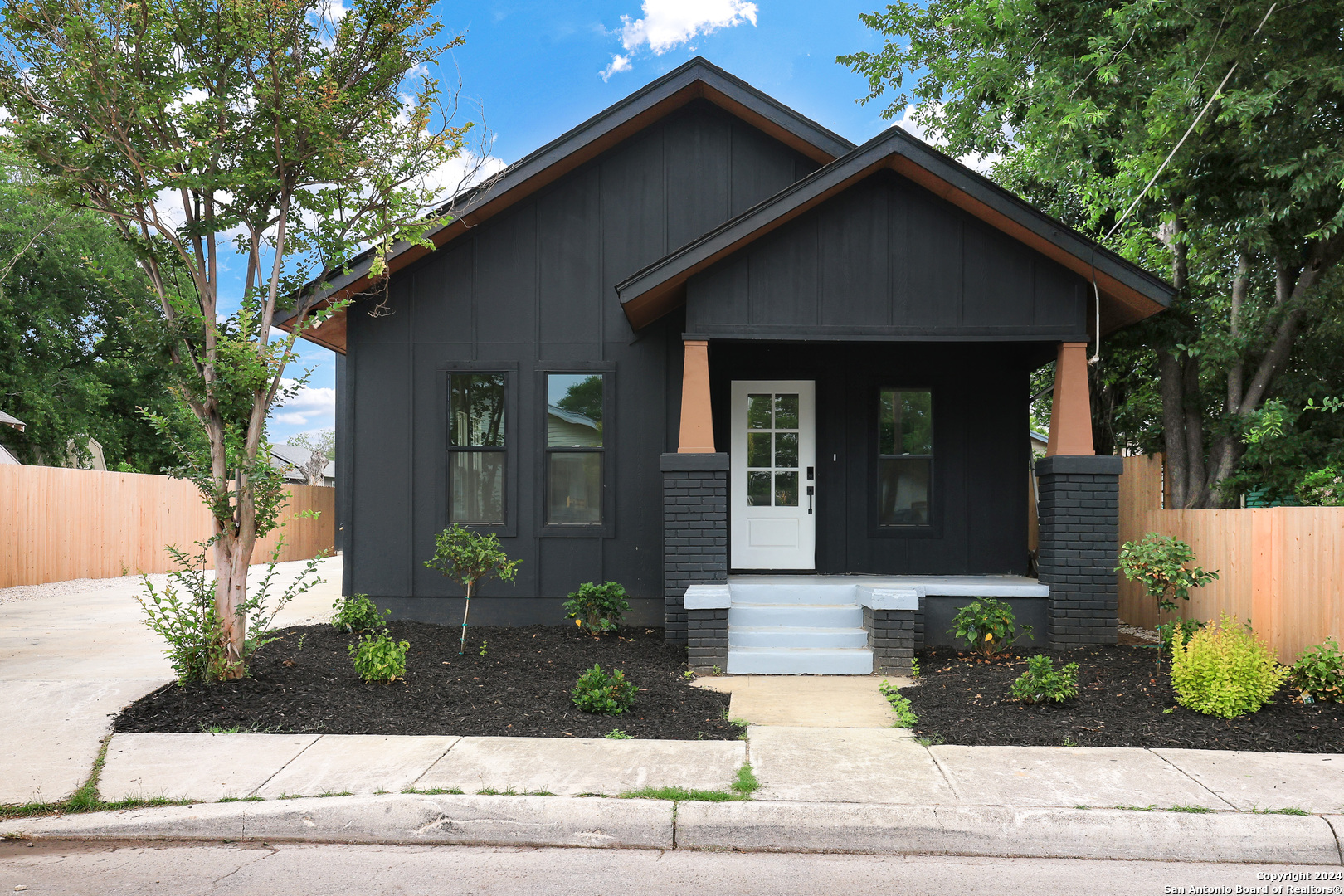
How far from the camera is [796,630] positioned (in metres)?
7.90

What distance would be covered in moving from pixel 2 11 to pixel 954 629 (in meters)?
8.68

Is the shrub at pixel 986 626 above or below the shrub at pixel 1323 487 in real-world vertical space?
below

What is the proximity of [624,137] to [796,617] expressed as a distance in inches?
215

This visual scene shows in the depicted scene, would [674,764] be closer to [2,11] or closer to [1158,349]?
[2,11]

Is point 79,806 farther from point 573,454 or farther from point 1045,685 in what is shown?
point 1045,685

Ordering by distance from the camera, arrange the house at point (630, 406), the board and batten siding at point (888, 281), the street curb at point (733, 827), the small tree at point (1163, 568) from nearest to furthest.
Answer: the street curb at point (733, 827), the small tree at point (1163, 568), the board and batten siding at point (888, 281), the house at point (630, 406)

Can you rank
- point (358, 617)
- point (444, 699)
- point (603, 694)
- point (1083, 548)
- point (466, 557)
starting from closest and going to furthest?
point (603, 694) → point (444, 699) → point (466, 557) → point (1083, 548) → point (358, 617)

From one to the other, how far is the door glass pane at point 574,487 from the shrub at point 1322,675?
6246mm

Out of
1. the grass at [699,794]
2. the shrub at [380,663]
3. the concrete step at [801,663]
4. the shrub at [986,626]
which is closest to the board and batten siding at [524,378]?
the concrete step at [801,663]

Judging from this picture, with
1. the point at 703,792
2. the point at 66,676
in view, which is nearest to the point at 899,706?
the point at 703,792

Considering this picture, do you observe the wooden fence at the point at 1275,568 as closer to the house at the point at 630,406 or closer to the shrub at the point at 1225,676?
the shrub at the point at 1225,676

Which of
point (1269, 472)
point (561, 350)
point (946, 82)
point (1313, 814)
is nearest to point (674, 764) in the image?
point (1313, 814)

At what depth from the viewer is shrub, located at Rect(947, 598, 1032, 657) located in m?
7.65

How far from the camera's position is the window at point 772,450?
→ 9562mm
